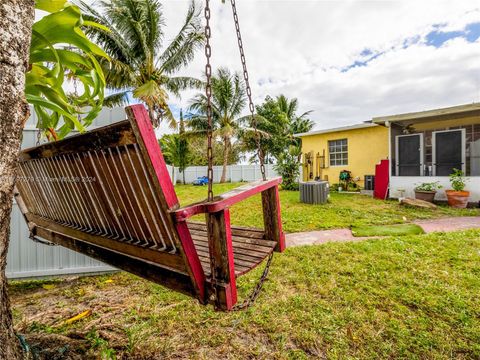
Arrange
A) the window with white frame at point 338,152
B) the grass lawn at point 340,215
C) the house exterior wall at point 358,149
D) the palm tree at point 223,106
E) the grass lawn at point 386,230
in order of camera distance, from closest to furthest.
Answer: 1. the grass lawn at point 386,230
2. the grass lawn at point 340,215
3. the house exterior wall at point 358,149
4. the window with white frame at point 338,152
5. the palm tree at point 223,106

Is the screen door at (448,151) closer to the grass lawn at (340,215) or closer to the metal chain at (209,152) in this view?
the grass lawn at (340,215)

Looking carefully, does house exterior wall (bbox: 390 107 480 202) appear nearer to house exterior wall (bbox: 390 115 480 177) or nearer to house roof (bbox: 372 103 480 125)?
house exterior wall (bbox: 390 115 480 177)

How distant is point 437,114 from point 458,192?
249 centimetres

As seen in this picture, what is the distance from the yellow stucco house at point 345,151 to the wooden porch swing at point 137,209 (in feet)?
34.6

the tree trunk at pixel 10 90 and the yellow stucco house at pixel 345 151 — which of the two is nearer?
the tree trunk at pixel 10 90

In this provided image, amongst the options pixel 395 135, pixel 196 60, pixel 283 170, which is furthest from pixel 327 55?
pixel 196 60

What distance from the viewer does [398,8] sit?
4.87m

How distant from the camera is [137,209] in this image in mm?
1008

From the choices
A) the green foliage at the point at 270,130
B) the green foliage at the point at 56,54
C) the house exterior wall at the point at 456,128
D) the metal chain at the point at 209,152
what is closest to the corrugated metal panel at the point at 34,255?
the green foliage at the point at 56,54

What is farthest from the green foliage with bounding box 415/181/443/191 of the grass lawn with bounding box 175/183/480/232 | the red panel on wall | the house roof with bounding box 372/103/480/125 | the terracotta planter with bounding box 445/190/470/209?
the house roof with bounding box 372/103/480/125

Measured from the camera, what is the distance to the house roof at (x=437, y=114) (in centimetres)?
722

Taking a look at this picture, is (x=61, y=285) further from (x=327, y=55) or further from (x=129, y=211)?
(x=327, y=55)

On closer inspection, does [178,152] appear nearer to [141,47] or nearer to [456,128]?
[141,47]

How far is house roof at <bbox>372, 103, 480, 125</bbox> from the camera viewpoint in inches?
284
